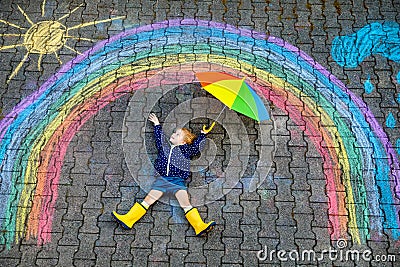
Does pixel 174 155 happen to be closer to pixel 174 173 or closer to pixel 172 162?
pixel 172 162

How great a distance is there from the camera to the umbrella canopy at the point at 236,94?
20.2 ft

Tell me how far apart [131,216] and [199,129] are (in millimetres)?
1166

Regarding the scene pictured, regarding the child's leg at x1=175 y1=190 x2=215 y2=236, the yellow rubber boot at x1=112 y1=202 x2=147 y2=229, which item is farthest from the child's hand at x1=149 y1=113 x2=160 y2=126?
the yellow rubber boot at x1=112 y1=202 x2=147 y2=229

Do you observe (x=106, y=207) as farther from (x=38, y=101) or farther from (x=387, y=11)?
(x=387, y=11)

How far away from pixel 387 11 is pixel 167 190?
335 centimetres

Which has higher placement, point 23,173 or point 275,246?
point 23,173

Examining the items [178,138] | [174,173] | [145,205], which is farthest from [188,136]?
[145,205]

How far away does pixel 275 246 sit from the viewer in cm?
591

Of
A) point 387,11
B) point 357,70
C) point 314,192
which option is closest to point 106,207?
point 314,192

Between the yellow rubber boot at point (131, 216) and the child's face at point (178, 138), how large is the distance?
2.42 feet

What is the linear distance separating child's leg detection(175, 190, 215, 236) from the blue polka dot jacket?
0.20m

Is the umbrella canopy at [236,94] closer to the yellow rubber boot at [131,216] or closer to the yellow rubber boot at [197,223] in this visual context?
the yellow rubber boot at [197,223]

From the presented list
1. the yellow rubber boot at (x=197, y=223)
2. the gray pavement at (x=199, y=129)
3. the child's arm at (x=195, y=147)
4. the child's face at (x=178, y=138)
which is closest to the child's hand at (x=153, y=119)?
the gray pavement at (x=199, y=129)

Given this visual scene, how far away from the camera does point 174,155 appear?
20.4 feet
